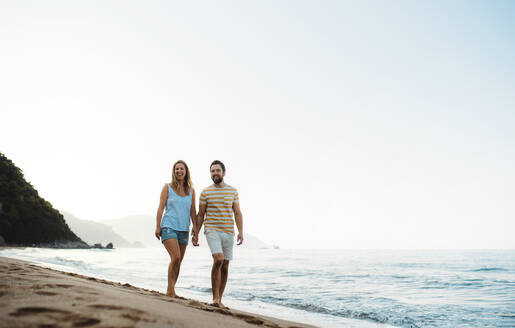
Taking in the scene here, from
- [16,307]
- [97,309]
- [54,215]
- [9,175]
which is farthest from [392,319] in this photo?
[54,215]

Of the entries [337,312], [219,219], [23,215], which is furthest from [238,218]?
[23,215]

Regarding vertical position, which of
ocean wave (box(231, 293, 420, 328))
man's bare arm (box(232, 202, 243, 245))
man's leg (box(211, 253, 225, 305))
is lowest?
ocean wave (box(231, 293, 420, 328))

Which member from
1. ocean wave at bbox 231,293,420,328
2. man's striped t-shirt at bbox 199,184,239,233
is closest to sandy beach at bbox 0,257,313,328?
man's striped t-shirt at bbox 199,184,239,233

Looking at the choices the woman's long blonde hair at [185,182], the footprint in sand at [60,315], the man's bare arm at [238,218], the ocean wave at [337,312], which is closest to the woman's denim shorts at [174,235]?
the woman's long blonde hair at [185,182]

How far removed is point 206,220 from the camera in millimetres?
5156

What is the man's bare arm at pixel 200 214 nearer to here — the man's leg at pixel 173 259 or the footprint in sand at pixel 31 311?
the man's leg at pixel 173 259

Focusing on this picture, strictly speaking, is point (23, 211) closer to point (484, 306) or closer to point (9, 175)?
point (9, 175)

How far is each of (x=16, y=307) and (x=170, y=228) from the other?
293 cm

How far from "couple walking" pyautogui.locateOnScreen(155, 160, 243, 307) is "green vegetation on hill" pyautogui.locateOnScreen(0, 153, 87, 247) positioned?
5156 cm

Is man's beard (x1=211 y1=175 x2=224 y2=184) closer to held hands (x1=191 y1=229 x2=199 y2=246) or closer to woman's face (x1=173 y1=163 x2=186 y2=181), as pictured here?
woman's face (x1=173 y1=163 x2=186 y2=181)

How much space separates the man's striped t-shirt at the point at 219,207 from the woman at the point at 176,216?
0.35m

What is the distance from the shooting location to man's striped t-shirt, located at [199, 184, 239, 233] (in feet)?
16.6

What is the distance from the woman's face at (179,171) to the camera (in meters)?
5.32

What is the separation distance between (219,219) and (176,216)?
0.68 metres
